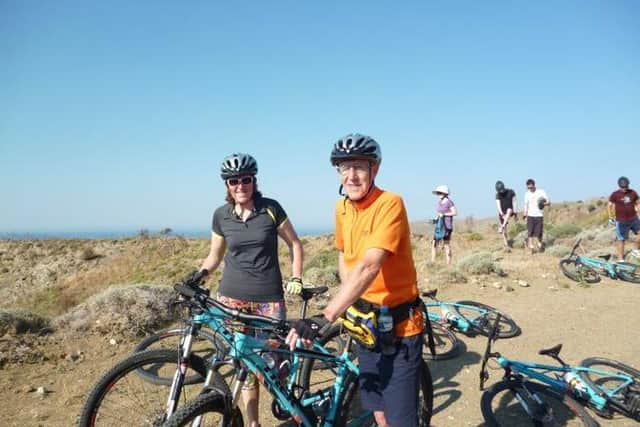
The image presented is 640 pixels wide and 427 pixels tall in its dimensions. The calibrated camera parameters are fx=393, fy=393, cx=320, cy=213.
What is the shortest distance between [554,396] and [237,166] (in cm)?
360

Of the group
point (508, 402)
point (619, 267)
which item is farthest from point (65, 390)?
point (619, 267)

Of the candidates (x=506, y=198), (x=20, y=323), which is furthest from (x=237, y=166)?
(x=506, y=198)

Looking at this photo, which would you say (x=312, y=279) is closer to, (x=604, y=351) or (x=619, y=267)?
(x=604, y=351)

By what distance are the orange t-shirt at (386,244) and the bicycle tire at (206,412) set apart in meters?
1.12

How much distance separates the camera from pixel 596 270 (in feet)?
33.2

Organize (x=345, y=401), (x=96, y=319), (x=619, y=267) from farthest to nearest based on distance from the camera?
(x=619, y=267) < (x=96, y=319) < (x=345, y=401)

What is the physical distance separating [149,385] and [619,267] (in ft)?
36.1

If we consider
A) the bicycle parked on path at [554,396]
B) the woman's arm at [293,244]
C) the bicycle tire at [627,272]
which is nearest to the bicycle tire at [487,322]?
the bicycle parked on path at [554,396]

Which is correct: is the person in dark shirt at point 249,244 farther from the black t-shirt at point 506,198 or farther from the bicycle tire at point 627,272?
the black t-shirt at point 506,198

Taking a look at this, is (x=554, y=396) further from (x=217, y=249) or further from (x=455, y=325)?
(x=217, y=249)

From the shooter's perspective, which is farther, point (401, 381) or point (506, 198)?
point (506, 198)

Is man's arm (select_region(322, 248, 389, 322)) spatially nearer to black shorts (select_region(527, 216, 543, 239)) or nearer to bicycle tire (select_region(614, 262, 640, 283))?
bicycle tire (select_region(614, 262, 640, 283))

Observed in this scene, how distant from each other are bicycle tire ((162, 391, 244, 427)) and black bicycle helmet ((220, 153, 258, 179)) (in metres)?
1.91

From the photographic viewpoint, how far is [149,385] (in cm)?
316
